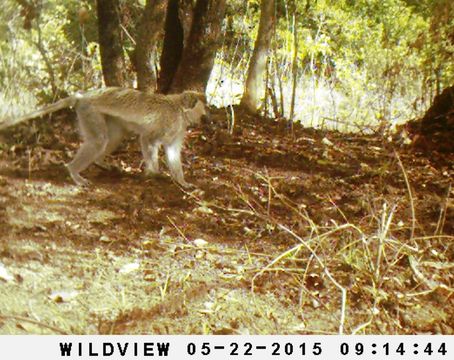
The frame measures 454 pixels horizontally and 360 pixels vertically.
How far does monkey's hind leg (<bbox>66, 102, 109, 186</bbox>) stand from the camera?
4.38 metres

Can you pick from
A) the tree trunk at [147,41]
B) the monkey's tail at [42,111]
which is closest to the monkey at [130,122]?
the monkey's tail at [42,111]

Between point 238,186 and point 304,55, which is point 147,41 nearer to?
point 238,186

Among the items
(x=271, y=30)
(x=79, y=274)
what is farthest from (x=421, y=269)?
(x=271, y=30)

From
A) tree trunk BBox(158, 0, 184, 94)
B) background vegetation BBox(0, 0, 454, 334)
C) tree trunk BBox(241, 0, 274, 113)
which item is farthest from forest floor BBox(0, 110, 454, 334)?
tree trunk BBox(241, 0, 274, 113)

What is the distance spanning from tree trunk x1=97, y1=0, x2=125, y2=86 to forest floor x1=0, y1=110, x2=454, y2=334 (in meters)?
0.56

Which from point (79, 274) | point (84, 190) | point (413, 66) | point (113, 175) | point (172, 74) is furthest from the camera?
point (413, 66)

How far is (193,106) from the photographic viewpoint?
4.82 metres

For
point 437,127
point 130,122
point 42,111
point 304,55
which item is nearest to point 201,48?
point 130,122

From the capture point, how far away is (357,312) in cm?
301

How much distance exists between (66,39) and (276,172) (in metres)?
2.50

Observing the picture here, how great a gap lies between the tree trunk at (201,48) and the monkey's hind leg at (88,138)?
4.36 feet

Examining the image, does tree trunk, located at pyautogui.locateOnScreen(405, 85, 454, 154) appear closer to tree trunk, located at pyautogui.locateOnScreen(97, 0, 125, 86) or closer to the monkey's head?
the monkey's head

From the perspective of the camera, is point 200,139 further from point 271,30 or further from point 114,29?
point 271,30

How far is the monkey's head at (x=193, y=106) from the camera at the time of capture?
4.79 metres
